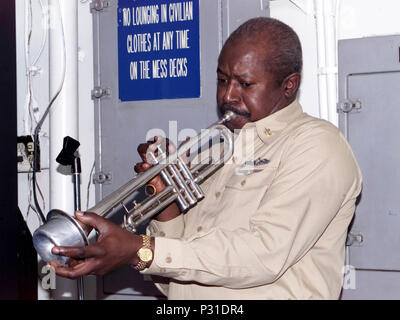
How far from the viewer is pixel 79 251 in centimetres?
150

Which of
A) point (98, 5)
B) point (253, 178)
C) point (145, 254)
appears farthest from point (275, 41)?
point (98, 5)

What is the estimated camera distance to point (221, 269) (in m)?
1.60

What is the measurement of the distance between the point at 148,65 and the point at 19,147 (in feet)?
2.41

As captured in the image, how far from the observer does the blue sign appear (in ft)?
7.79

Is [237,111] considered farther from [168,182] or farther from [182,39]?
[182,39]

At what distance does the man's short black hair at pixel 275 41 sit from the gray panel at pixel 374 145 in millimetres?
355

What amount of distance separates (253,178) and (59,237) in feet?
1.97

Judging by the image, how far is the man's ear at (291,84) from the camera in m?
1.90

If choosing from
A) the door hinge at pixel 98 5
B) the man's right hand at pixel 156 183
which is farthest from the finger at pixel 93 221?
the door hinge at pixel 98 5

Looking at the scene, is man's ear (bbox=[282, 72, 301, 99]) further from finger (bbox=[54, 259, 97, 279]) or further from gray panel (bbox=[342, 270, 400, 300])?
finger (bbox=[54, 259, 97, 279])
